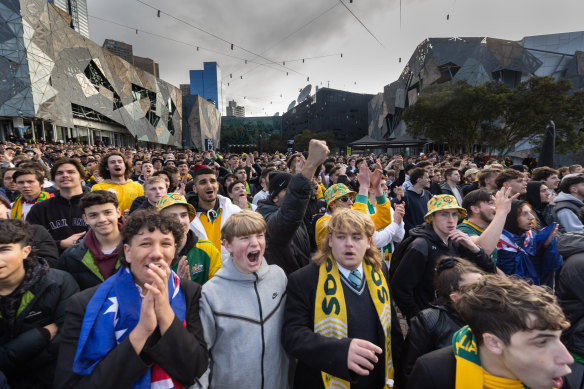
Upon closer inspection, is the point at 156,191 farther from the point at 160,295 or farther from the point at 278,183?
the point at 160,295

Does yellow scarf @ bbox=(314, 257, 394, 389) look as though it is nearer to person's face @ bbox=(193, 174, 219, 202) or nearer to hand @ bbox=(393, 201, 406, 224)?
hand @ bbox=(393, 201, 406, 224)

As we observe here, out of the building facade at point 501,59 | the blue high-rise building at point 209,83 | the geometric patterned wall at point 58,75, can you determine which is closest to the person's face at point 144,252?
the geometric patterned wall at point 58,75

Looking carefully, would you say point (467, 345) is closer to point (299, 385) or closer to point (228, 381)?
point (299, 385)

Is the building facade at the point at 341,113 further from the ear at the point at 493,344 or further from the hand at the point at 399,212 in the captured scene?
the ear at the point at 493,344

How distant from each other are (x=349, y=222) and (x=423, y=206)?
3949 mm

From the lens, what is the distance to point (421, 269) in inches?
104

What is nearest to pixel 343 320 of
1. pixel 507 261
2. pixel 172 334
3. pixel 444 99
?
pixel 172 334

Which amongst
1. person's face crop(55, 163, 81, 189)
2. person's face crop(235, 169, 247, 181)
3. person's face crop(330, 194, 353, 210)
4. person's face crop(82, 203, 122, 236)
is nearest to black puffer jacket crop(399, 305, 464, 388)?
person's face crop(330, 194, 353, 210)

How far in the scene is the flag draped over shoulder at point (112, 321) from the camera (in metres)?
1.41

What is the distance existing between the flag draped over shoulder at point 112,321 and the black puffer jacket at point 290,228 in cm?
89

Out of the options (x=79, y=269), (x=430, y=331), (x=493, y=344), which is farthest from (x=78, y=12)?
(x=493, y=344)

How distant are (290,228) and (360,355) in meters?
1.00

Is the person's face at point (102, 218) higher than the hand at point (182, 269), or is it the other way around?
the person's face at point (102, 218)

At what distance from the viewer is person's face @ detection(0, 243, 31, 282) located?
5.81 ft
